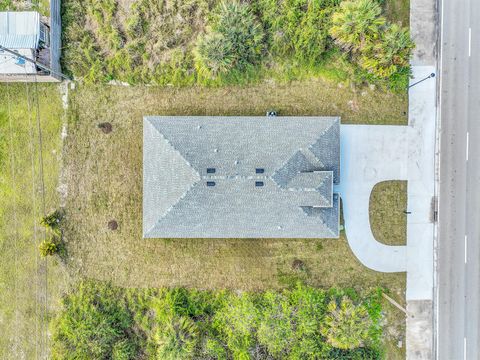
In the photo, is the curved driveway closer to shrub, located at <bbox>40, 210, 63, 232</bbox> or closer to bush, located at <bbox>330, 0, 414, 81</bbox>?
bush, located at <bbox>330, 0, 414, 81</bbox>

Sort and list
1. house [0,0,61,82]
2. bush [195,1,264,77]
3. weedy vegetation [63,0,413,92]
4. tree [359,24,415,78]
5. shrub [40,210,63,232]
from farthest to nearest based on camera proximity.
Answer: shrub [40,210,63,232]
weedy vegetation [63,0,413,92]
bush [195,1,264,77]
house [0,0,61,82]
tree [359,24,415,78]

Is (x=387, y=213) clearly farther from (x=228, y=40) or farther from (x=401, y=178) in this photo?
(x=228, y=40)

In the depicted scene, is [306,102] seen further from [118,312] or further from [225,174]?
[118,312]

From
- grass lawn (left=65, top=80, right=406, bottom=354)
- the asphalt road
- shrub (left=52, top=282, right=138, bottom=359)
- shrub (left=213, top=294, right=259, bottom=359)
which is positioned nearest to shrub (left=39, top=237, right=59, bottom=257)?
grass lawn (left=65, top=80, right=406, bottom=354)

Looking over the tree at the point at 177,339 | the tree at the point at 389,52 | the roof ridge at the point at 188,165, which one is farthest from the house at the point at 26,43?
the tree at the point at 389,52

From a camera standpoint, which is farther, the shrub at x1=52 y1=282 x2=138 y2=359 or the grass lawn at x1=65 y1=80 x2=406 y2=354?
the grass lawn at x1=65 y1=80 x2=406 y2=354

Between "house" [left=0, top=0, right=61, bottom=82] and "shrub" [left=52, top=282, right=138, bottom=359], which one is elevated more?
"house" [left=0, top=0, right=61, bottom=82]
